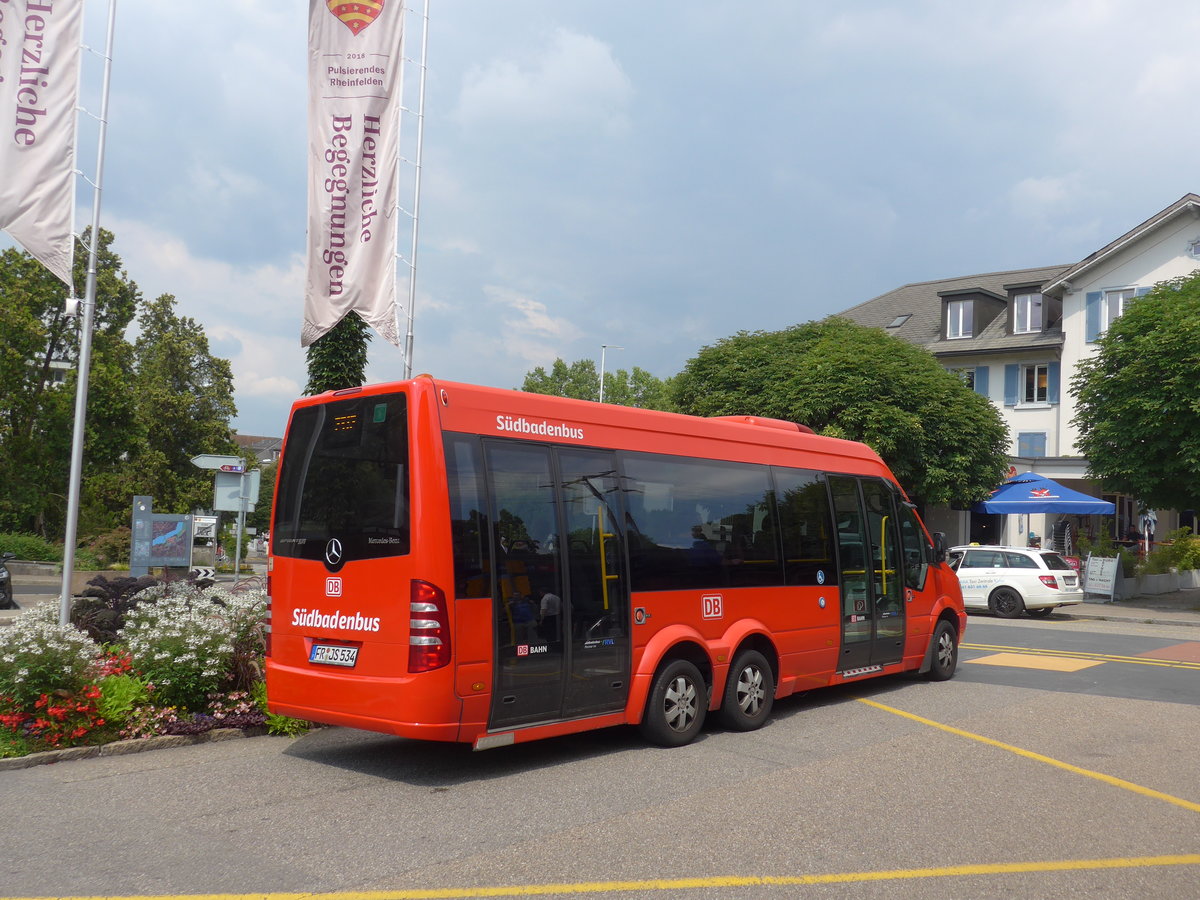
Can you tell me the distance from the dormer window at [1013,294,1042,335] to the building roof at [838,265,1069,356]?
0.41 metres

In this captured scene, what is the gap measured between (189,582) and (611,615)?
19.7 ft

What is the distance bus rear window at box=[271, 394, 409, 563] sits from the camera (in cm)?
728

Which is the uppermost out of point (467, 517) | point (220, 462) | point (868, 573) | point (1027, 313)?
point (1027, 313)

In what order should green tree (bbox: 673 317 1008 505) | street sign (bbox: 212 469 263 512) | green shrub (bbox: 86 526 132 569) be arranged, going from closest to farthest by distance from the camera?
street sign (bbox: 212 469 263 512), green shrub (bbox: 86 526 132 569), green tree (bbox: 673 317 1008 505)

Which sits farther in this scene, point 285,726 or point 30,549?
point 30,549

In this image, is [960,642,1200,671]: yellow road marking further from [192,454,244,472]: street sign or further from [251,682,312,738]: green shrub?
[192,454,244,472]: street sign

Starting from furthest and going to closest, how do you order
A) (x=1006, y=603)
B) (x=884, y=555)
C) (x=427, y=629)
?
(x=1006, y=603) < (x=884, y=555) < (x=427, y=629)

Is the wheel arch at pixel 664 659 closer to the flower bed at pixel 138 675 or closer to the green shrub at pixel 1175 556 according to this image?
the flower bed at pixel 138 675

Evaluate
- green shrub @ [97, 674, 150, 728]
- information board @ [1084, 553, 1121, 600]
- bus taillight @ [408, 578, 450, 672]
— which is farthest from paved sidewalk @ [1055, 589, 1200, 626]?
green shrub @ [97, 674, 150, 728]

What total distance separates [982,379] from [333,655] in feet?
141

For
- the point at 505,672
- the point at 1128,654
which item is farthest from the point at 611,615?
the point at 1128,654

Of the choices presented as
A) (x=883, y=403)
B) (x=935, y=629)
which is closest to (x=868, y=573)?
(x=935, y=629)

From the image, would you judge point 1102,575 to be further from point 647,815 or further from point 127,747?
point 127,747

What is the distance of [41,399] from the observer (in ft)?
123
